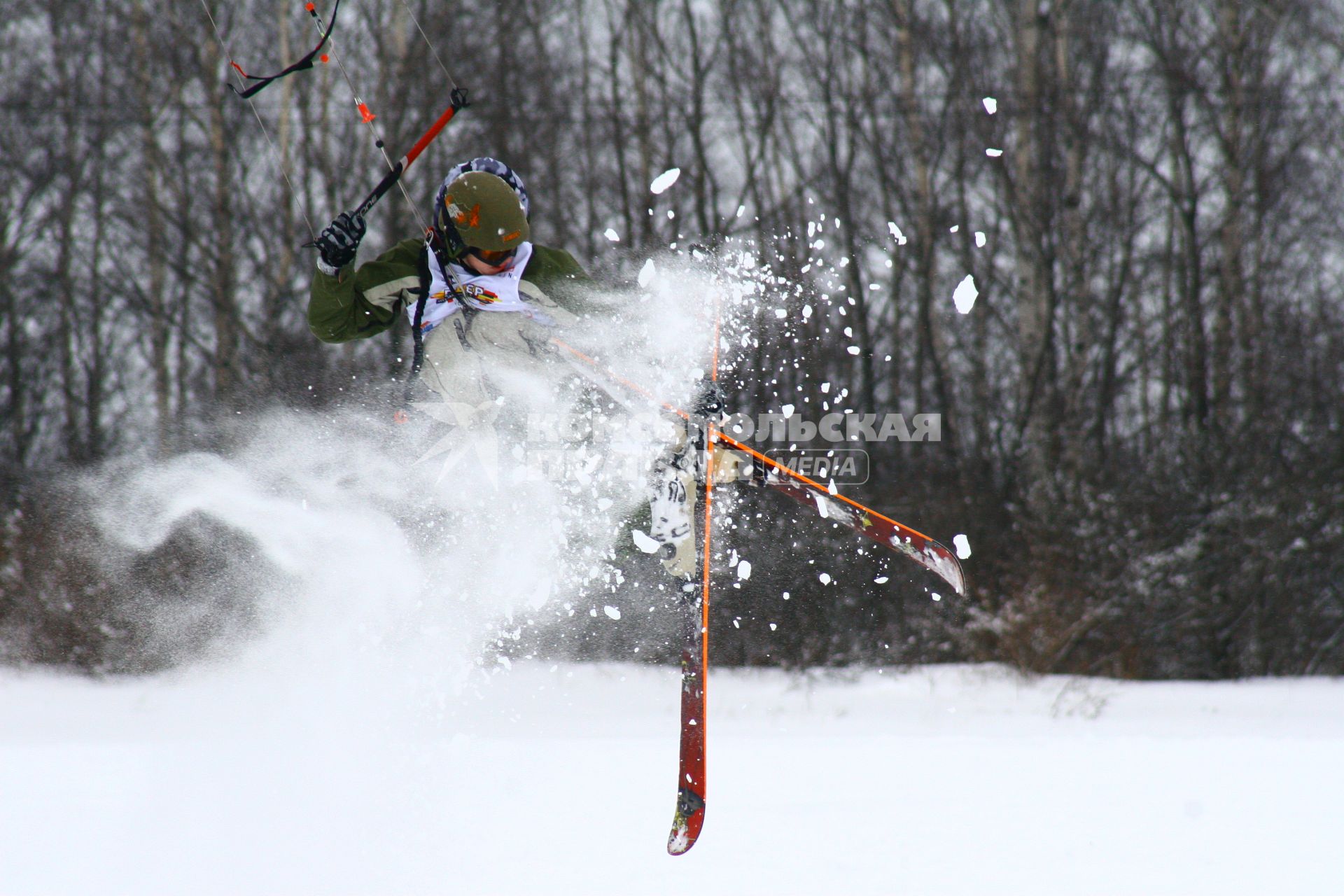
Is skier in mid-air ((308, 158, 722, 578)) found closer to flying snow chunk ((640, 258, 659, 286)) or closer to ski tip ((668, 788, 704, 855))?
flying snow chunk ((640, 258, 659, 286))

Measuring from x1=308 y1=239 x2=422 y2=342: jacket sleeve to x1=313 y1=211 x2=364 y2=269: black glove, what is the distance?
0.16 meters

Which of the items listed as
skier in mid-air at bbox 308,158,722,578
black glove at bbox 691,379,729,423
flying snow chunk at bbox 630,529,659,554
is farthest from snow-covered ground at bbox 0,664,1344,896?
black glove at bbox 691,379,729,423

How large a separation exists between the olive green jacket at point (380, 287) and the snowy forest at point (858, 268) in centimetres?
295

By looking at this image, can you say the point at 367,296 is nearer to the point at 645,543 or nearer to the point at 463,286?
the point at 463,286

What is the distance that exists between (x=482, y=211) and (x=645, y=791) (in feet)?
7.88

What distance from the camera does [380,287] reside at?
3.76 m

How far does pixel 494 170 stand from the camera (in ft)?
12.2

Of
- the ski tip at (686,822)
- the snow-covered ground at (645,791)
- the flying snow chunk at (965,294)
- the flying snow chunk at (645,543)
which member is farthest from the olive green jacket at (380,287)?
the ski tip at (686,822)

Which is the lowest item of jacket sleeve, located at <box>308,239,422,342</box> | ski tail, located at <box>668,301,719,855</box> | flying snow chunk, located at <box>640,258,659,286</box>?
ski tail, located at <box>668,301,719,855</box>

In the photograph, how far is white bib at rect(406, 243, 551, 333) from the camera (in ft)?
12.7

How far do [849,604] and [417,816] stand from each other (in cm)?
423


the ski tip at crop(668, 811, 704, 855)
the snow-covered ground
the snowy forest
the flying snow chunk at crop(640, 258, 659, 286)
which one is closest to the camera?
the snow-covered ground

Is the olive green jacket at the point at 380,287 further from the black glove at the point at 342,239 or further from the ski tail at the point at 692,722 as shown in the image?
the ski tail at the point at 692,722

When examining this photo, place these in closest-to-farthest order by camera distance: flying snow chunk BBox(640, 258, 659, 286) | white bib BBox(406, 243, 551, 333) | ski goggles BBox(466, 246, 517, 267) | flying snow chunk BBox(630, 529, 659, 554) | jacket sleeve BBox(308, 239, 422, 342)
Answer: jacket sleeve BBox(308, 239, 422, 342), ski goggles BBox(466, 246, 517, 267), white bib BBox(406, 243, 551, 333), flying snow chunk BBox(630, 529, 659, 554), flying snow chunk BBox(640, 258, 659, 286)
